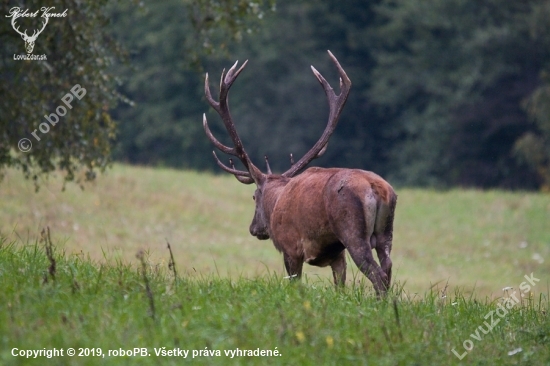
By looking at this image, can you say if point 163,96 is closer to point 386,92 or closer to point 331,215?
point 386,92

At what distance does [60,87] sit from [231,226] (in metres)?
10.7

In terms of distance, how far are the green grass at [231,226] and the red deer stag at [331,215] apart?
7.21m

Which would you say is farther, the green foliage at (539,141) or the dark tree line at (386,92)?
the dark tree line at (386,92)

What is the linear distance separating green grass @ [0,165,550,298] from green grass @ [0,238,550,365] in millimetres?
9071

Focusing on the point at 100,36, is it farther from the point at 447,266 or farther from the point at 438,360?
the point at 447,266

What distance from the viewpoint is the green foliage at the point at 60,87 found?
397 inches

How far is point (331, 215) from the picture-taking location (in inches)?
270

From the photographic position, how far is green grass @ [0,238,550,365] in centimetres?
486

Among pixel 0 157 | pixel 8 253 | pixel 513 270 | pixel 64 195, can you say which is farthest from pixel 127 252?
pixel 8 253

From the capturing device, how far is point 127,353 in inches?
183

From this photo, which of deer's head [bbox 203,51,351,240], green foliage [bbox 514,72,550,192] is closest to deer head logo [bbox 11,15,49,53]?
deer's head [bbox 203,51,351,240]

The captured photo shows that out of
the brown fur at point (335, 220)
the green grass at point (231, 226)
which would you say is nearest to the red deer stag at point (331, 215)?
the brown fur at point (335, 220)

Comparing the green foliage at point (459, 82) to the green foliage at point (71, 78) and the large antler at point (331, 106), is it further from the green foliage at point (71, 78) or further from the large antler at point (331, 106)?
the large antler at point (331, 106)

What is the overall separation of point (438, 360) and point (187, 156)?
41.8 m
